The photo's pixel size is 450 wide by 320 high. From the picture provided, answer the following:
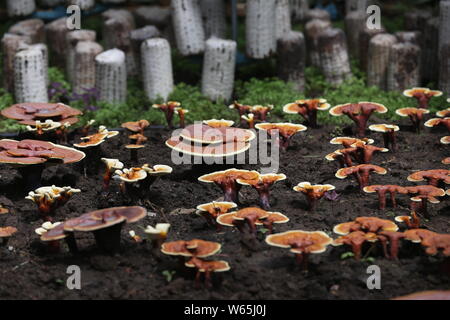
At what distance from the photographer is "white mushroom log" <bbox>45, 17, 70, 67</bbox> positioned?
988 cm

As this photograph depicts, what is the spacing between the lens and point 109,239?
511cm

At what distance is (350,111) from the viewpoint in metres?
7.39

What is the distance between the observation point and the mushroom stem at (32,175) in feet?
20.4

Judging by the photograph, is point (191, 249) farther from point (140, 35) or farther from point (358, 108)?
point (140, 35)

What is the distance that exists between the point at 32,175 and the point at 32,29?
13.7ft

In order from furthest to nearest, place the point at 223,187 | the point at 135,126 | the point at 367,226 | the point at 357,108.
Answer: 1. the point at 357,108
2. the point at 135,126
3. the point at 223,187
4. the point at 367,226

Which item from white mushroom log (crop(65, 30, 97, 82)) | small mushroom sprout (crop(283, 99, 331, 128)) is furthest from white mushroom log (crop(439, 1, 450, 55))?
white mushroom log (crop(65, 30, 97, 82))

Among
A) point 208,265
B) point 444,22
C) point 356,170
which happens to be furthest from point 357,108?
point 208,265

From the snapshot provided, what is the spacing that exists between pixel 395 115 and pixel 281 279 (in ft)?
13.4

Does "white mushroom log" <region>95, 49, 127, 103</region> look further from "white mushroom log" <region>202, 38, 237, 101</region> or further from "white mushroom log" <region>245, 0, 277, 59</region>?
"white mushroom log" <region>245, 0, 277, 59</region>

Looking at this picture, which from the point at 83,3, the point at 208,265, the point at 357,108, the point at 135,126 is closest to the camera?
the point at 208,265

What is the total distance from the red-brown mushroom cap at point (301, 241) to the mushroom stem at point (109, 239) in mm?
1074

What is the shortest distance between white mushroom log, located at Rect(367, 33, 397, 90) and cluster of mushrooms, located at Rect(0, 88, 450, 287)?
128 centimetres

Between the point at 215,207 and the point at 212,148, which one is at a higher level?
the point at 212,148
